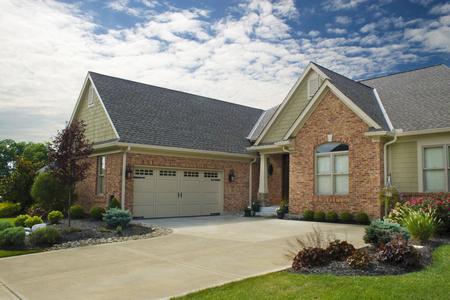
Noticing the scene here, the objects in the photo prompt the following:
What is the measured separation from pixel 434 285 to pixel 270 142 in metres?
14.9

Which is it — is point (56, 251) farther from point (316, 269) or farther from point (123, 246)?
point (316, 269)

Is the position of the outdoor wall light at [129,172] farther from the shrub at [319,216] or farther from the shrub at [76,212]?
the shrub at [319,216]

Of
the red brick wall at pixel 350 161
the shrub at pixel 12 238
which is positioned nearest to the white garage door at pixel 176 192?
the red brick wall at pixel 350 161

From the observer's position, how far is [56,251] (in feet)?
32.2

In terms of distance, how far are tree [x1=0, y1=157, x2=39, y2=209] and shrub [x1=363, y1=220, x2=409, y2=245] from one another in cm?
1982

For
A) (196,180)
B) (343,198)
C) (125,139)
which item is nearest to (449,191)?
(343,198)

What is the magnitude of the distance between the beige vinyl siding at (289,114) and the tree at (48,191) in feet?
34.7

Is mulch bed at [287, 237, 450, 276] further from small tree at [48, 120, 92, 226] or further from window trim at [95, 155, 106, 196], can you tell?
window trim at [95, 155, 106, 196]

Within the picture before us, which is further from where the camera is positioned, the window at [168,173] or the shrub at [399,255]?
the window at [168,173]

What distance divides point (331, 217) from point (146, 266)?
9.80 metres

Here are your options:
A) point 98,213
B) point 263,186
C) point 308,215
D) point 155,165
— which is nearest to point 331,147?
point 308,215

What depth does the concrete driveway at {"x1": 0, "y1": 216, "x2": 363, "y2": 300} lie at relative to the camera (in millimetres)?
6207

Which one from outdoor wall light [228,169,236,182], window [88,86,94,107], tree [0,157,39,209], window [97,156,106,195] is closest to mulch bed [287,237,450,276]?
window [97,156,106,195]

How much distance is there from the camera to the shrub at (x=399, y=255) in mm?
7098
